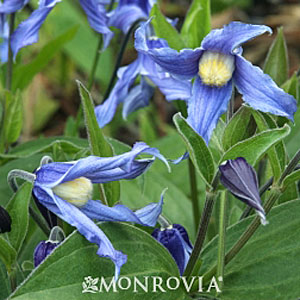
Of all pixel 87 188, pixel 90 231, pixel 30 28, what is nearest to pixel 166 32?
pixel 30 28

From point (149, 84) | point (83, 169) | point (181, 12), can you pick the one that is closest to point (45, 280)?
point (83, 169)

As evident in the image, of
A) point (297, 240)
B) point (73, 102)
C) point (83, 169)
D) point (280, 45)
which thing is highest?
point (83, 169)

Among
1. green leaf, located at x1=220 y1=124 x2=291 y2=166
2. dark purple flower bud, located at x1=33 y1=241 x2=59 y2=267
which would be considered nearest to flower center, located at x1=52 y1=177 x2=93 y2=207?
dark purple flower bud, located at x1=33 y1=241 x2=59 y2=267

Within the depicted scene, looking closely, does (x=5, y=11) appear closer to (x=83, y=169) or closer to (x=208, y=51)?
(x=208, y=51)

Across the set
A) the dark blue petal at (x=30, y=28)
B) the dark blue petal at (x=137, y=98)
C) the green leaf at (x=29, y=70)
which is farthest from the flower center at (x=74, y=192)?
the green leaf at (x=29, y=70)

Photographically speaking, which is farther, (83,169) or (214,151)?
(214,151)

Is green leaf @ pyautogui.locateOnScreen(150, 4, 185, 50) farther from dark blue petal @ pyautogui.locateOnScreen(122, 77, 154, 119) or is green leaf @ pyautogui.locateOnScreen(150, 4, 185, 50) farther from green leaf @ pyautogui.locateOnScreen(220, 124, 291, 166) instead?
green leaf @ pyautogui.locateOnScreen(220, 124, 291, 166)
